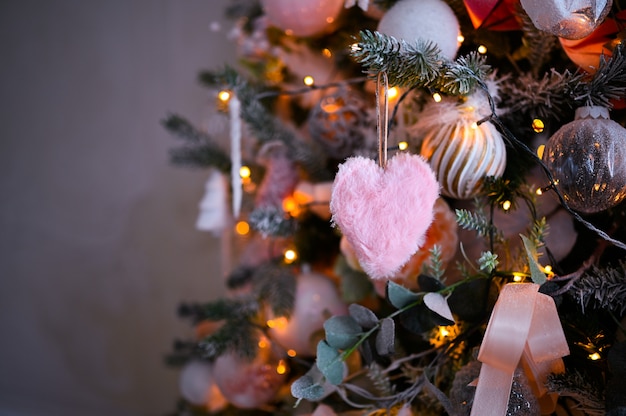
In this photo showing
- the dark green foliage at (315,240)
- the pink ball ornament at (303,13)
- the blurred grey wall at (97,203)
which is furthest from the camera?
the blurred grey wall at (97,203)

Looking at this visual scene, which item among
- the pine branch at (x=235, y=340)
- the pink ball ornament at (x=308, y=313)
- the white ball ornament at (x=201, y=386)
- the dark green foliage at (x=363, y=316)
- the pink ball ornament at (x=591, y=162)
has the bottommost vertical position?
the white ball ornament at (x=201, y=386)

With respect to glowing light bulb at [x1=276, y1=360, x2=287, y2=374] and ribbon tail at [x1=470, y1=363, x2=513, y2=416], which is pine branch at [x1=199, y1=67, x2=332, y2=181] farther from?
ribbon tail at [x1=470, y1=363, x2=513, y2=416]

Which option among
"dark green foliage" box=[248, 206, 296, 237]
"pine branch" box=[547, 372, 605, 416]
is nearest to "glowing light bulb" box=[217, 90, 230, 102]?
"dark green foliage" box=[248, 206, 296, 237]

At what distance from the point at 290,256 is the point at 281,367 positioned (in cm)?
15

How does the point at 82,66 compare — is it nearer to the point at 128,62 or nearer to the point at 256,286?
the point at 128,62

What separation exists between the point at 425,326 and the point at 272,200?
33cm

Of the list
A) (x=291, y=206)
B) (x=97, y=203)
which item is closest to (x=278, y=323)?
(x=291, y=206)

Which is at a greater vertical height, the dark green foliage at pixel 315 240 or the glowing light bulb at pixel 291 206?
the glowing light bulb at pixel 291 206

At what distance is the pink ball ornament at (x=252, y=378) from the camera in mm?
763

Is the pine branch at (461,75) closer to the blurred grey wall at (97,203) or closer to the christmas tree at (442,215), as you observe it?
the christmas tree at (442,215)

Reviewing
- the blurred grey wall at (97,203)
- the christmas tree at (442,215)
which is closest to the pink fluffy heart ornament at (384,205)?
the christmas tree at (442,215)

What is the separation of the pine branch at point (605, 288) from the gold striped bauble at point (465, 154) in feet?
0.41

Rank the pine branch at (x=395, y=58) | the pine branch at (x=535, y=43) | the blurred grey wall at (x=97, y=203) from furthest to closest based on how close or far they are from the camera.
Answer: the blurred grey wall at (x=97, y=203), the pine branch at (x=535, y=43), the pine branch at (x=395, y=58)

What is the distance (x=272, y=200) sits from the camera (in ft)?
2.65
